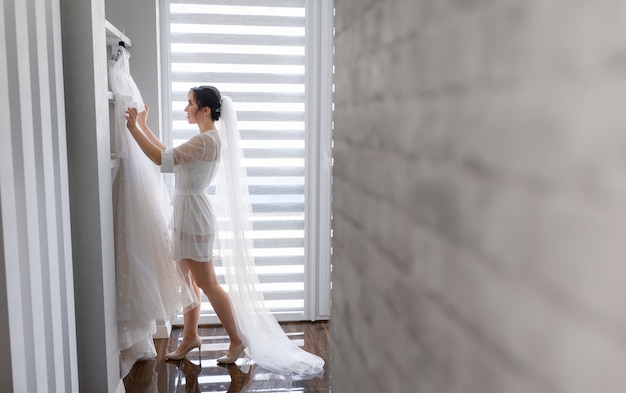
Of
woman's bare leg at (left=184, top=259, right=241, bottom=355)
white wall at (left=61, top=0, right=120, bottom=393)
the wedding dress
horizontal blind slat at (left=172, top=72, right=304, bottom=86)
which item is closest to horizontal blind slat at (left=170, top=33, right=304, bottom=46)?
horizontal blind slat at (left=172, top=72, right=304, bottom=86)

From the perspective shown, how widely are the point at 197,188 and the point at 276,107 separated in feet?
2.70

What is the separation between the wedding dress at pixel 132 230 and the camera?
2.47 m

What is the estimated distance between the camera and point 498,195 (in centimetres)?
18

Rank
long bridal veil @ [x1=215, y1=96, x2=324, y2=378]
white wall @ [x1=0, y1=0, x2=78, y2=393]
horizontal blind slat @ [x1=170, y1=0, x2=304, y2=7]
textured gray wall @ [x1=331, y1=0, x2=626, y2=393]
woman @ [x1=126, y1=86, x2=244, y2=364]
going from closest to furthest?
textured gray wall @ [x1=331, y1=0, x2=626, y2=393]
white wall @ [x1=0, y1=0, x2=78, y2=393]
woman @ [x1=126, y1=86, x2=244, y2=364]
long bridal veil @ [x1=215, y1=96, x2=324, y2=378]
horizontal blind slat @ [x1=170, y1=0, x2=304, y2=7]

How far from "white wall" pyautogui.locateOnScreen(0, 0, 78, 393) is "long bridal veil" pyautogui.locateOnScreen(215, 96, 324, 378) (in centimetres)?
116

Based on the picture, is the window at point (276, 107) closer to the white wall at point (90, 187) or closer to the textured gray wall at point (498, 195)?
the white wall at point (90, 187)

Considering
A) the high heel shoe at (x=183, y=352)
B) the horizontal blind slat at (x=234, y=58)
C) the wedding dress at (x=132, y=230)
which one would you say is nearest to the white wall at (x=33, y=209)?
the wedding dress at (x=132, y=230)

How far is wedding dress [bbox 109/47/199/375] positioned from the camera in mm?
2467

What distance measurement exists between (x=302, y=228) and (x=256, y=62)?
1.03 meters

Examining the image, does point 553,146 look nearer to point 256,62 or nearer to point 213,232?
point 213,232

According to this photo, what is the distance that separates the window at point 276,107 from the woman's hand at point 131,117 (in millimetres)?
727

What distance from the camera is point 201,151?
2773 mm

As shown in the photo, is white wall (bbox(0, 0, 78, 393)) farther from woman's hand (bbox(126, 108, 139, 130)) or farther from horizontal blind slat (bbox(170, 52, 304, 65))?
horizontal blind slat (bbox(170, 52, 304, 65))

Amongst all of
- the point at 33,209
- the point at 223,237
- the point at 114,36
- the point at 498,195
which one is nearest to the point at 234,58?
the point at 114,36
